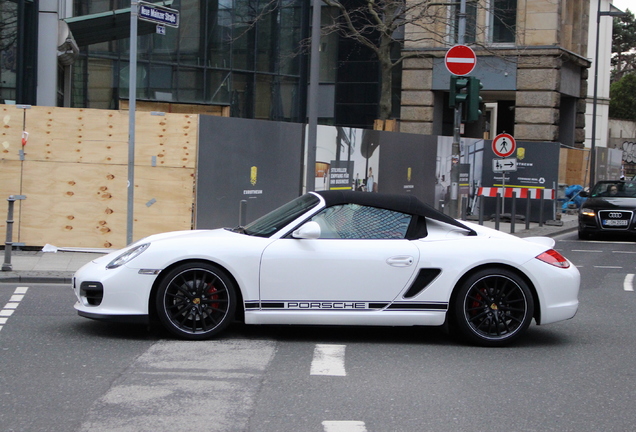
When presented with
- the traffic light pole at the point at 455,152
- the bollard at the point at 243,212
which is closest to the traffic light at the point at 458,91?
the traffic light pole at the point at 455,152

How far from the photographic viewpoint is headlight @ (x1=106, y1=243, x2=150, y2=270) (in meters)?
7.18

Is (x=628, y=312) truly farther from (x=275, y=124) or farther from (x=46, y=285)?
(x=275, y=124)

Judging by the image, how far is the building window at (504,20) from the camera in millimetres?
30392

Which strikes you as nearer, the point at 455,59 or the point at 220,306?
the point at 220,306

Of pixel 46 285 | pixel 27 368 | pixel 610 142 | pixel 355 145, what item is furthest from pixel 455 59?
pixel 610 142

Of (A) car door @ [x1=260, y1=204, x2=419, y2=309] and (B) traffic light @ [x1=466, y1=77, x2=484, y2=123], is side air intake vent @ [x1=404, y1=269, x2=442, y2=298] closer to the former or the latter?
(A) car door @ [x1=260, y1=204, x2=419, y2=309]

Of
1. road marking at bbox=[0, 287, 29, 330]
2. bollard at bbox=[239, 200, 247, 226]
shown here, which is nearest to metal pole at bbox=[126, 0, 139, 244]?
bollard at bbox=[239, 200, 247, 226]

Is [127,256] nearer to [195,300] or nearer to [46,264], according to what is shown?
[195,300]

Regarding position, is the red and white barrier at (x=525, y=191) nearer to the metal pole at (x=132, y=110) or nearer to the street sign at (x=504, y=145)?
the street sign at (x=504, y=145)

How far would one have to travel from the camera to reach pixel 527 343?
765cm

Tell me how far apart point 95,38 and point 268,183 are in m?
9.61

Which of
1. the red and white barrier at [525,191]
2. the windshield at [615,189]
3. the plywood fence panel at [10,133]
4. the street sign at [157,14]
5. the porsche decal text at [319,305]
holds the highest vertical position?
the street sign at [157,14]

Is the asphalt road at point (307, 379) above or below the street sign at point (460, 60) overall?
below

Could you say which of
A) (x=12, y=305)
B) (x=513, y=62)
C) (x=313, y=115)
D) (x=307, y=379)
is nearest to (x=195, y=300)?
(x=307, y=379)
